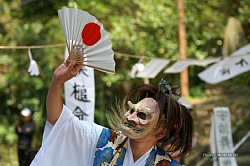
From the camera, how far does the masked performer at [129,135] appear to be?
2391mm

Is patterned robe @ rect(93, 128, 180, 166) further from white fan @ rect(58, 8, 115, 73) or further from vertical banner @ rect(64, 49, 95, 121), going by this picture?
vertical banner @ rect(64, 49, 95, 121)

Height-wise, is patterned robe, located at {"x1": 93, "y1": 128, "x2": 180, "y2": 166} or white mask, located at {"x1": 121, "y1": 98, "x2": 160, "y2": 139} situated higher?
white mask, located at {"x1": 121, "y1": 98, "x2": 160, "y2": 139}

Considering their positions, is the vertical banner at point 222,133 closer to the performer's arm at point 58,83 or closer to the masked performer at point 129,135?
the masked performer at point 129,135

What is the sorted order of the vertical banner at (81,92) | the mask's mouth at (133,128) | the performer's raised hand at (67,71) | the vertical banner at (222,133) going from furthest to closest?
the vertical banner at (222,133) < the vertical banner at (81,92) < the mask's mouth at (133,128) < the performer's raised hand at (67,71)

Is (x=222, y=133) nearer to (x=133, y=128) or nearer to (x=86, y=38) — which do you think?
(x=133, y=128)

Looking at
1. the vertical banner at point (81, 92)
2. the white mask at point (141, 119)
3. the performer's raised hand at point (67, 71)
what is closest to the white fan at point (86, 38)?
the performer's raised hand at point (67, 71)

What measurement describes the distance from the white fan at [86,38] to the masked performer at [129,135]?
26 centimetres

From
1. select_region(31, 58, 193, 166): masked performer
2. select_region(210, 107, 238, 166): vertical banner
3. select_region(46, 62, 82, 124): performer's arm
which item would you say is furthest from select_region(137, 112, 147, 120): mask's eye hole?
select_region(210, 107, 238, 166): vertical banner

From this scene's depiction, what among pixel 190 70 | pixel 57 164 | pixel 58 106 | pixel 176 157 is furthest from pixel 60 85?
pixel 190 70

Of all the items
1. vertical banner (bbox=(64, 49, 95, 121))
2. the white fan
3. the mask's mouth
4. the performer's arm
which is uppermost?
the white fan

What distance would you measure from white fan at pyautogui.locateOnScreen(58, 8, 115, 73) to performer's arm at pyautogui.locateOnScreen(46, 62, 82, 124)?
0.27 feet

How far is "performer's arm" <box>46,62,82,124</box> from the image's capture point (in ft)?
7.13

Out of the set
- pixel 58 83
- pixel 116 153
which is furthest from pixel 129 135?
pixel 58 83

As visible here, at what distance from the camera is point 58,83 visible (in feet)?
7.18
